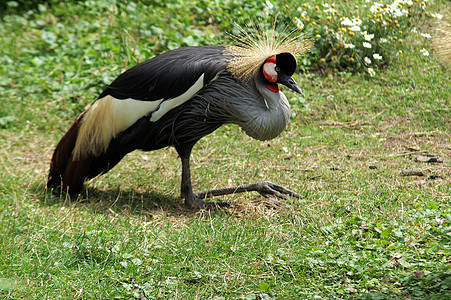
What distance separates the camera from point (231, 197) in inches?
162

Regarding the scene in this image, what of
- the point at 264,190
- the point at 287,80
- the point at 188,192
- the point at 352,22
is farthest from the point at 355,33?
the point at 188,192

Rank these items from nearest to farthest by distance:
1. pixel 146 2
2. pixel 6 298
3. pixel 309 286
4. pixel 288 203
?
pixel 6 298, pixel 309 286, pixel 288 203, pixel 146 2

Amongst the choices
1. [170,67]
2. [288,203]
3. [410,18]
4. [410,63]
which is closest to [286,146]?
[288,203]

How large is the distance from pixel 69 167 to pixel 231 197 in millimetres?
1255

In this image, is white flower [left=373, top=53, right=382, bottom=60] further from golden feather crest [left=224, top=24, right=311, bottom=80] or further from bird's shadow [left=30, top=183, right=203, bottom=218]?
bird's shadow [left=30, top=183, right=203, bottom=218]

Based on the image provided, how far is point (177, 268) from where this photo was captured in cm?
296

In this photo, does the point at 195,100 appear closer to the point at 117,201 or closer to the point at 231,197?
the point at 231,197

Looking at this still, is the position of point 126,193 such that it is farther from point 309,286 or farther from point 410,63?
point 410,63

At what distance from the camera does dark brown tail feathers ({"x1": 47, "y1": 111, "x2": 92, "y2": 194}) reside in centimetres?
402

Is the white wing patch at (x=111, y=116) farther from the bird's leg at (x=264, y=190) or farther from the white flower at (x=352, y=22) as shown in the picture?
the white flower at (x=352, y=22)

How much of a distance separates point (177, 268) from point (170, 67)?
1.43 meters

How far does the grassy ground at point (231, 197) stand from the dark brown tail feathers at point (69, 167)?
122mm

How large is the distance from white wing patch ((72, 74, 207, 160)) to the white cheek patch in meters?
0.44

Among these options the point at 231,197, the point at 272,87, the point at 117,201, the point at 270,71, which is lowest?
the point at 117,201
